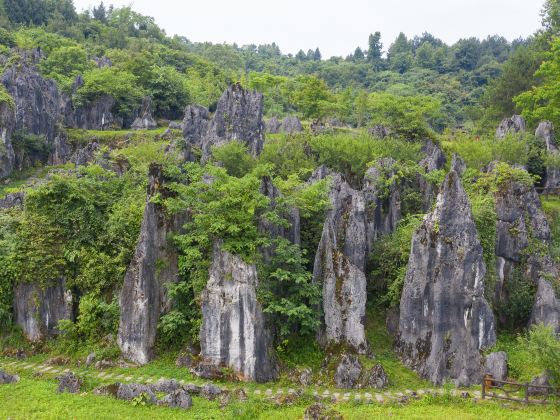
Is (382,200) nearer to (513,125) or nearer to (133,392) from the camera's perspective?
(133,392)

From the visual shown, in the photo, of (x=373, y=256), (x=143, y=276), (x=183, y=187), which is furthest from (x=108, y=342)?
(x=373, y=256)

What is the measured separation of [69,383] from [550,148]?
112ft

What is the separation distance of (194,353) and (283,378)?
3833 millimetres

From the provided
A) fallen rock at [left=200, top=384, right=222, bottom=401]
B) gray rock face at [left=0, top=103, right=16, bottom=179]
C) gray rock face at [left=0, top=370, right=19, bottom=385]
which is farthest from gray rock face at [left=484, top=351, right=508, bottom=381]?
gray rock face at [left=0, top=103, right=16, bottom=179]

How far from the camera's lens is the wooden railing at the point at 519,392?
48.5ft

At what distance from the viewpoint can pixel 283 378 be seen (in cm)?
1694

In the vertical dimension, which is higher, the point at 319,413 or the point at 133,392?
the point at 133,392

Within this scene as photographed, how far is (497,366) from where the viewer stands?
16578mm

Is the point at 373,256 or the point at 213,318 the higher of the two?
the point at 373,256

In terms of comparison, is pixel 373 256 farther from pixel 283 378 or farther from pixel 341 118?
pixel 341 118

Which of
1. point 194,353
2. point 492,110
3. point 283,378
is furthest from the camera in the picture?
point 492,110

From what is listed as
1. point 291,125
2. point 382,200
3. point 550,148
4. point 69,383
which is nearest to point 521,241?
point 382,200

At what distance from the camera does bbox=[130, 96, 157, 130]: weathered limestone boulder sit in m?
53.9

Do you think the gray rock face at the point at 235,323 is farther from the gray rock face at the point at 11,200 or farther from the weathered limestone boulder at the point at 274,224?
the gray rock face at the point at 11,200
